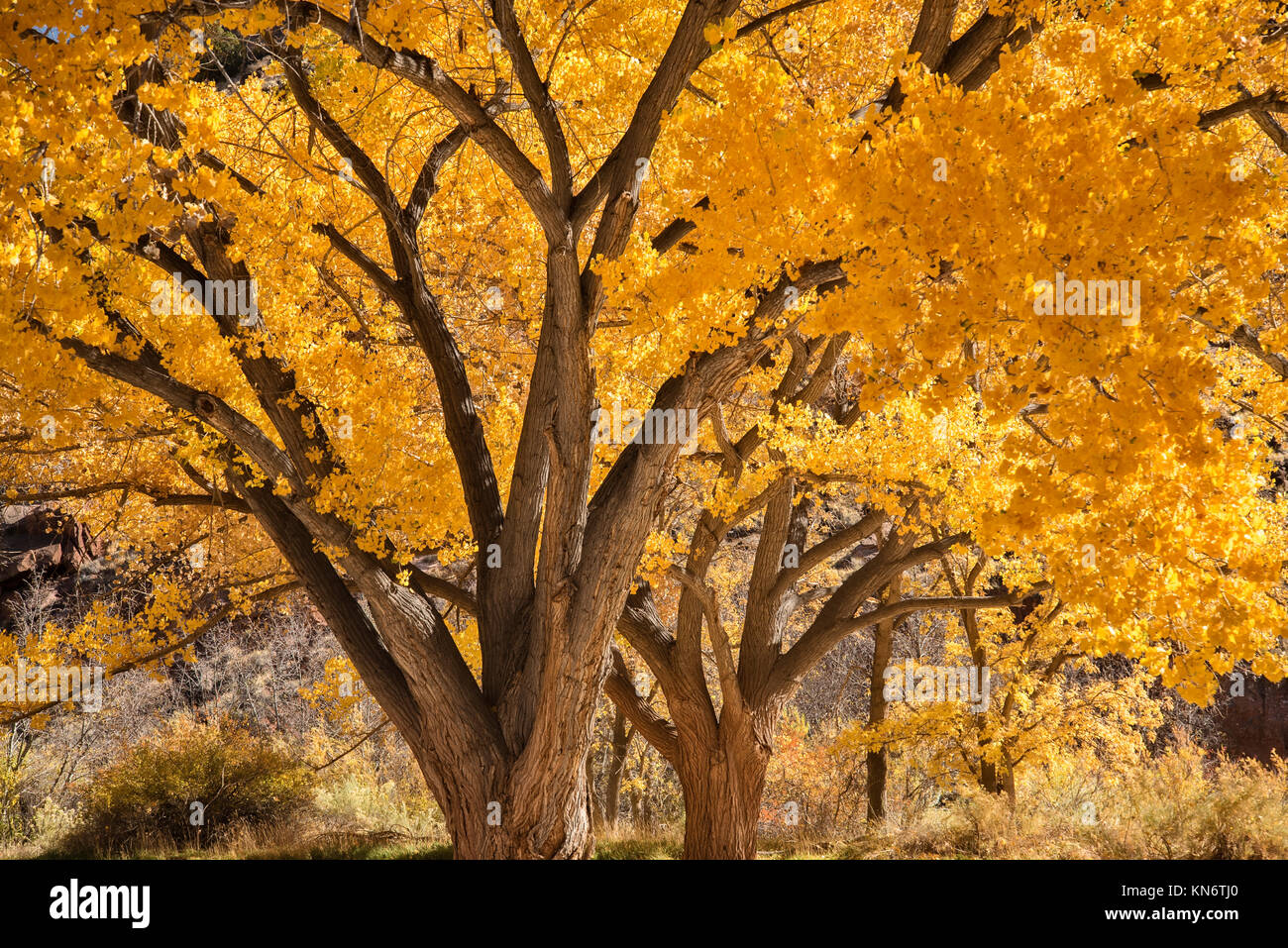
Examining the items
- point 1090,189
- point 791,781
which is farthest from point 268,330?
point 791,781

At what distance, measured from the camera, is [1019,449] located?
11.7 feet

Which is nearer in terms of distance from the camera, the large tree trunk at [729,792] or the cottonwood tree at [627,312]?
the cottonwood tree at [627,312]

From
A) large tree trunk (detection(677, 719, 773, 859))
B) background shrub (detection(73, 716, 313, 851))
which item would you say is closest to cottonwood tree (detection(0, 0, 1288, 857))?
large tree trunk (detection(677, 719, 773, 859))

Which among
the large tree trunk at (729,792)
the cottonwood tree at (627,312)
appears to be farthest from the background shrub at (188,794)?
the large tree trunk at (729,792)

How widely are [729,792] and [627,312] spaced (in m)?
4.42

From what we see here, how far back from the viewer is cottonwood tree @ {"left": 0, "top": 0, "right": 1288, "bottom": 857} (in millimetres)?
2918

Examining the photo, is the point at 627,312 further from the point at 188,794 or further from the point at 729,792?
the point at 188,794

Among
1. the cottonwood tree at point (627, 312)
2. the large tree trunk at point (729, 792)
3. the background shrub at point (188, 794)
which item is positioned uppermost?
the cottonwood tree at point (627, 312)

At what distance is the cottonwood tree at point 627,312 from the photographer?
2918 mm

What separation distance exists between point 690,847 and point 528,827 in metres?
3.63

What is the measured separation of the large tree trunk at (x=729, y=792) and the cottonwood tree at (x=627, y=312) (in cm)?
4

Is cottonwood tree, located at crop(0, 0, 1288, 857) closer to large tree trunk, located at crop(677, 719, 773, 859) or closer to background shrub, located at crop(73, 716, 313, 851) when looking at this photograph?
large tree trunk, located at crop(677, 719, 773, 859)

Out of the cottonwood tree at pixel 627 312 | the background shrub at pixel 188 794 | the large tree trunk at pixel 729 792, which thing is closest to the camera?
the cottonwood tree at pixel 627 312

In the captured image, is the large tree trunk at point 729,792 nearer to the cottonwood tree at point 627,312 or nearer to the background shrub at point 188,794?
the cottonwood tree at point 627,312
